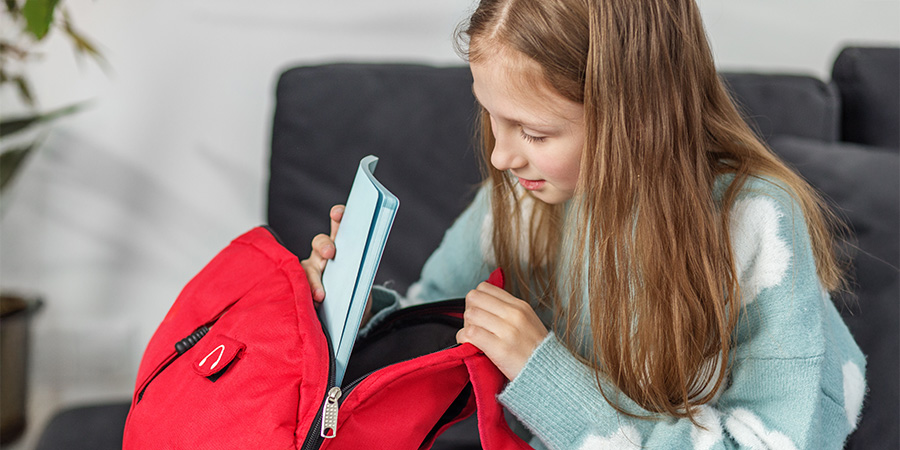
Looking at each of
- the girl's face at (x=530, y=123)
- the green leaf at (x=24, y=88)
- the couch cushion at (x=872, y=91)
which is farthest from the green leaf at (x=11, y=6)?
the couch cushion at (x=872, y=91)

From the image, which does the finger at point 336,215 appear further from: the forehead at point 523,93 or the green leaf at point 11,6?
the green leaf at point 11,6

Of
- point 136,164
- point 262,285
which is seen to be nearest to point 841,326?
point 262,285

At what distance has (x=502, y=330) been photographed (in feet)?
2.10

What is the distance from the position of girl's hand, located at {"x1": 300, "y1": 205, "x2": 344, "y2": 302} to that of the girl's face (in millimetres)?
192

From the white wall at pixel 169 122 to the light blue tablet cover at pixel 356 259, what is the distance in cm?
83

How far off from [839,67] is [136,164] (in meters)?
1.37

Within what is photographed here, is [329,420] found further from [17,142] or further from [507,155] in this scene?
[17,142]

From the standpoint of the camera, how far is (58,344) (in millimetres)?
1517

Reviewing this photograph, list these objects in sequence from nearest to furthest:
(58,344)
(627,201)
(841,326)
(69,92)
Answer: (627,201)
(841,326)
(69,92)
(58,344)

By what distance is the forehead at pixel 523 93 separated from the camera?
631 mm

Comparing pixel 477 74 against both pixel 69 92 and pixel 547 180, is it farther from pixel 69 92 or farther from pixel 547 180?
pixel 69 92

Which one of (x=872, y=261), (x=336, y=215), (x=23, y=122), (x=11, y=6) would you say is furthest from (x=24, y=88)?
(x=872, y=261)

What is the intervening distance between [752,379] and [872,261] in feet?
→ 1.35

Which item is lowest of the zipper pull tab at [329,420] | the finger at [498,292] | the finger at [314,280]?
the zipper pull tab at [329,420]
